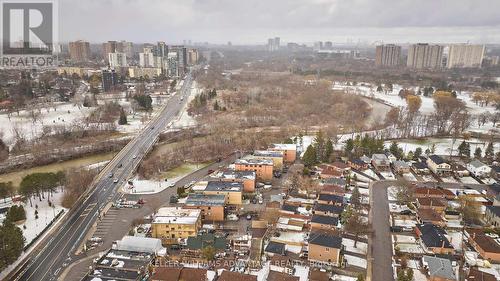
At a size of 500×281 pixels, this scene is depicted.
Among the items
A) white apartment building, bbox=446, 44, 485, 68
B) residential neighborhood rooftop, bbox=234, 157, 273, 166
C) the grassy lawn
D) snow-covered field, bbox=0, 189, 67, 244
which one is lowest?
snow-covered field, bbox=0, 189, 67, 244

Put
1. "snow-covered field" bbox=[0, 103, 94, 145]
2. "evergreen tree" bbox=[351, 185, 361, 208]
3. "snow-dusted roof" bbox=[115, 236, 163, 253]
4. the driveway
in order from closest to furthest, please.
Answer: the driveway < "snow-dusted roof" bbox=[115, 236, 163, 253] < "evergreen tree" bbox=[351, 185, 361, 208] < "snow-covered field" bbox=[0, 103, 94, 145]

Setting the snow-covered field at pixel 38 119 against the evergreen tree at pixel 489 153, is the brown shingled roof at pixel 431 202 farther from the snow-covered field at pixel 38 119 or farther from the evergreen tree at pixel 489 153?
the snow-covered field at pixel 38 119

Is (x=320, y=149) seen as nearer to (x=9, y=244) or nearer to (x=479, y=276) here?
(x=479, y=276)

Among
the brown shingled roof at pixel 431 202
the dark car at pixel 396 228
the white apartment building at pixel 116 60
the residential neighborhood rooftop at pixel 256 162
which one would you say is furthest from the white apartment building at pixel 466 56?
the dark car at pixel 396 228

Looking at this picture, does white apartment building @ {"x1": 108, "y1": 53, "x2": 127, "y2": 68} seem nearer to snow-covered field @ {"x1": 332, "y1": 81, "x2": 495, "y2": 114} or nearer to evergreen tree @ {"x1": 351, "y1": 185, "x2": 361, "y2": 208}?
snow-covered field @ {"x1": 332, "y1": 81, "x2": 495, "y2": 114}

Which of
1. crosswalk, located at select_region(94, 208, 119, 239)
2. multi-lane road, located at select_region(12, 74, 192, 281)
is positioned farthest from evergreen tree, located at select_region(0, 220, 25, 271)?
crosswalk, located at select_region(94, 208, 119, 239)

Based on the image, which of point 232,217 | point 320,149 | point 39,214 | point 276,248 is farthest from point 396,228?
point 39,214
